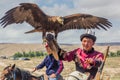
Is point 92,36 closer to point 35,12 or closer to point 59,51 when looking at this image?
point 59,51

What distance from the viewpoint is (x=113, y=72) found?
29.4 metres

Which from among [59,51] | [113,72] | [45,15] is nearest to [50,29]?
[45,15]

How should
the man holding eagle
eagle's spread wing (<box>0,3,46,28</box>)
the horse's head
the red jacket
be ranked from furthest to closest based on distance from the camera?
1. eagle's spread wing (<box>0,3,46,28</box>)
2. the man holding eagle
3. the horse's head
4. the red jacket

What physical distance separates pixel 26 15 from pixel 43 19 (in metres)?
Answer: 0.70

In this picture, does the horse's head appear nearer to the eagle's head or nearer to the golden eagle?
the golden eagle

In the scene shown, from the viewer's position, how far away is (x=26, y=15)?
40.2 ft

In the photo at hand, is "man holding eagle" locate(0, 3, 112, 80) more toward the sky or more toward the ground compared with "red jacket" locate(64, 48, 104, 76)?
more toward the sky

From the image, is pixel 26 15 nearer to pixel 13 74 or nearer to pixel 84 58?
pixel 13 74

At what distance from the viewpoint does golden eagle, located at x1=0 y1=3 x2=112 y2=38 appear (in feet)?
36.6

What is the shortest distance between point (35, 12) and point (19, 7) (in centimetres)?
47

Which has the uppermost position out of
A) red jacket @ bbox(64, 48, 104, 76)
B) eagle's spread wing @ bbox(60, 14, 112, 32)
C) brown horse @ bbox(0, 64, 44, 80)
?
eagle's spread wing @ bbox(60, 14, 112, 32)

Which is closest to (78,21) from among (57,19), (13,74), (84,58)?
(57,19)

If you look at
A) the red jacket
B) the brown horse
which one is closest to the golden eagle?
the brown horse

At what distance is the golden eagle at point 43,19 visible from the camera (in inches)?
439
